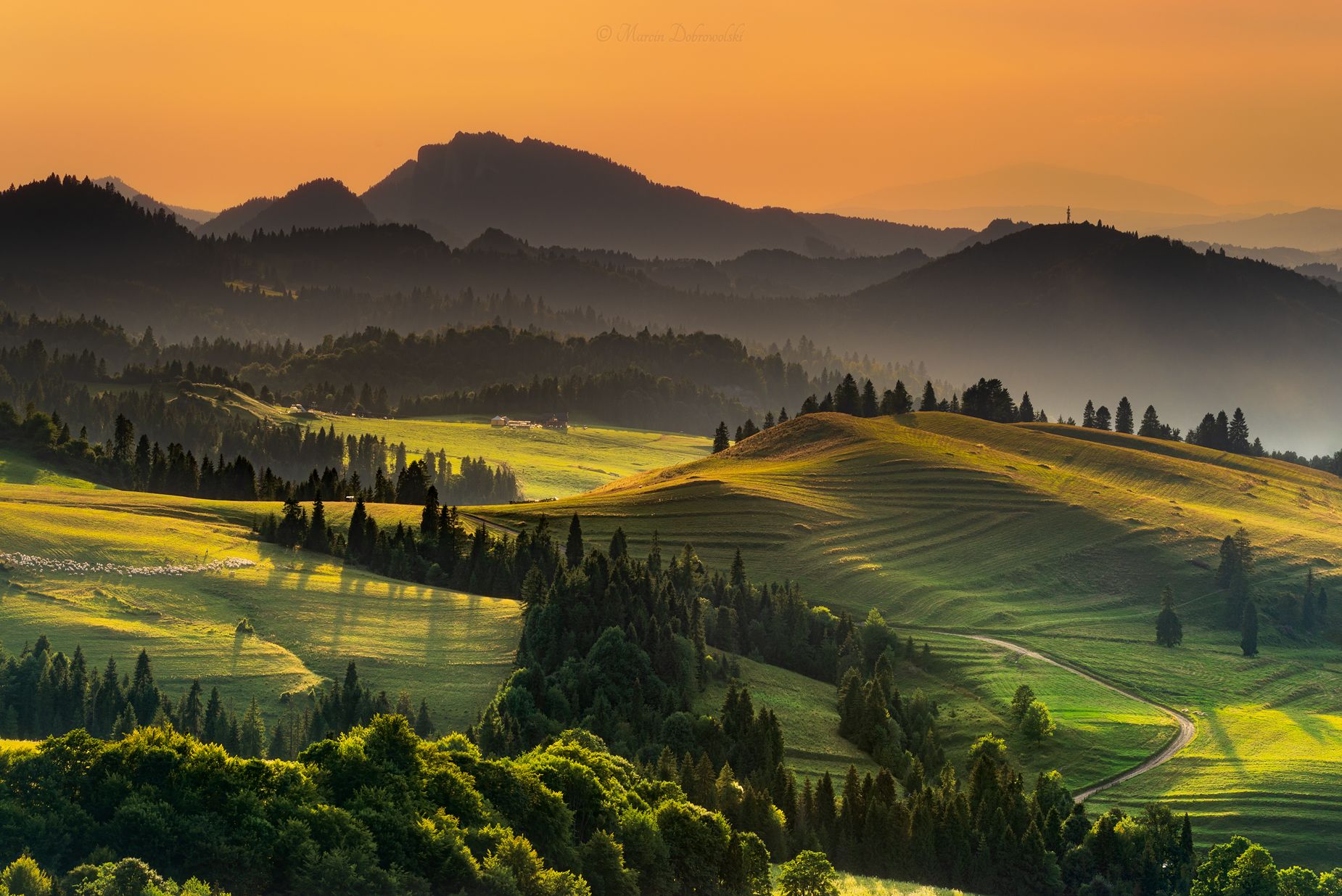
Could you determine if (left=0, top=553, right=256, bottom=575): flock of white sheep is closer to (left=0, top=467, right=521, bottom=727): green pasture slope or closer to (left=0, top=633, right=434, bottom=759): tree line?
(left=0, top=467, right=521, bottom=727): green pasture slope

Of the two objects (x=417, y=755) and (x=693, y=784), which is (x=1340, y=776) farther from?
(x=417, y=755)

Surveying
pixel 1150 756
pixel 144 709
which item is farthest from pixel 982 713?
pixel 144 709

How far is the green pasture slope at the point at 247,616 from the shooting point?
143 meters

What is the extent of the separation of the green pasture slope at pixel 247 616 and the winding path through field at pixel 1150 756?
6367 cm

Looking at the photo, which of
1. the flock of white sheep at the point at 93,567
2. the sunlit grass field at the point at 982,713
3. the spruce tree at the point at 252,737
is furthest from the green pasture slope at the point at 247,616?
the sunlit grass field at the point at 982,713

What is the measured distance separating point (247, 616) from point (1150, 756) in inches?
4013

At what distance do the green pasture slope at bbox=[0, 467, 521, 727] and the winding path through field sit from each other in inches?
2506

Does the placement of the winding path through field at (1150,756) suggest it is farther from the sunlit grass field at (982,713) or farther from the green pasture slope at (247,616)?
the green pasture slope at (247,616)

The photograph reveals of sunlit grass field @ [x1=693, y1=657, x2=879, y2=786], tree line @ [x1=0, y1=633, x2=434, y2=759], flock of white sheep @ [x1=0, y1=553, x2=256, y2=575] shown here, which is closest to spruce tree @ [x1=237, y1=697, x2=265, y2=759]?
tree line @ [x1=0, y1=633, x2=434, y2=759]

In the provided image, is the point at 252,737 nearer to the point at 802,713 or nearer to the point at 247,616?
the point at 247,616

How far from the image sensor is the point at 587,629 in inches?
5925

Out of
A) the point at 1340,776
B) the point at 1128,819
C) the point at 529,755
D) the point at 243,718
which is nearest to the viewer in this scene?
the point at 529,755

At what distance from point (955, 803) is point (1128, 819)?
1630 cm

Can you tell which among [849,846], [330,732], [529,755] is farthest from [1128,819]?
[330,732]
